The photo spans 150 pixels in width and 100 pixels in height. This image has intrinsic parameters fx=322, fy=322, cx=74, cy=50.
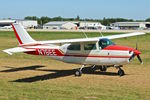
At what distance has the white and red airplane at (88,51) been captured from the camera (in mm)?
15609

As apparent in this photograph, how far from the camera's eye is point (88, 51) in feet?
54.0

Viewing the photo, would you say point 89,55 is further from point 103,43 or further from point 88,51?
point 103,43

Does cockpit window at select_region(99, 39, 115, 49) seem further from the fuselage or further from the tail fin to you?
the tail fin

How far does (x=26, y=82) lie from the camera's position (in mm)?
14258

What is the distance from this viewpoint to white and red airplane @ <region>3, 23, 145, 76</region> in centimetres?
1561

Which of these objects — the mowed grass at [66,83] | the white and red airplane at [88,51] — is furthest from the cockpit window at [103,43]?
the mowed grass at [66,83]

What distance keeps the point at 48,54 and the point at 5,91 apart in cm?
579

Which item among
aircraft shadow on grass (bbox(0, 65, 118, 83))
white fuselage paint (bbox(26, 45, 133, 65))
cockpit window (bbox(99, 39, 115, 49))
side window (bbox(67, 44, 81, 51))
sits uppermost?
cockpit window (bbox(99, 39, 115, 49))

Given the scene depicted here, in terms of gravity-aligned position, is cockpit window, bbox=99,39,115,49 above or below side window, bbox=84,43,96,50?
above

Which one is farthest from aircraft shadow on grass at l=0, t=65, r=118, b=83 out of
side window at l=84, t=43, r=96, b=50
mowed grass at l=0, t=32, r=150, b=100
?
side window at l=84, t=43, r=96, b=50

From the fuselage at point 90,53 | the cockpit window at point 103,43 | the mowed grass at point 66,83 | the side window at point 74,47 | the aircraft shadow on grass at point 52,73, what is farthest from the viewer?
the side window at point 74,47

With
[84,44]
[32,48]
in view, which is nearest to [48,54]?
[32,48]

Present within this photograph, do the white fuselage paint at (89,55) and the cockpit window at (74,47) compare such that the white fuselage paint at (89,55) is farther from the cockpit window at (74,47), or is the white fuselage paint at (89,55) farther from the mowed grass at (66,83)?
the mowed grass at (66,83)

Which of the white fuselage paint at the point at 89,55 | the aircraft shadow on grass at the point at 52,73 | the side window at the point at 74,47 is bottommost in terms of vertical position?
the aircraft shadow on grass at the point at 52,73
